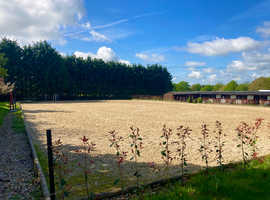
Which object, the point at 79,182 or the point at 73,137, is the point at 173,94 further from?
the point at 79,182

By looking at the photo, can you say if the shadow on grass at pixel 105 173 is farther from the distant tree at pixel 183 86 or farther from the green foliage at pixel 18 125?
the distant tree at pixel 183 86


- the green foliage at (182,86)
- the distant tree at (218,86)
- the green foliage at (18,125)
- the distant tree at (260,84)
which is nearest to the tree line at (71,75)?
the green foliage at (18,125)

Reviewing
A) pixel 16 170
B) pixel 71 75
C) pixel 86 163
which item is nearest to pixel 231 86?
pixel 71 75

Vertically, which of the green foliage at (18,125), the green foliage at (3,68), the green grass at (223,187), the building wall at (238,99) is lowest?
the green grass at (223,187)

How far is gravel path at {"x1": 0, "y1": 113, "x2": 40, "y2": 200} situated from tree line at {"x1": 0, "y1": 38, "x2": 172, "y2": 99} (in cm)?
3547

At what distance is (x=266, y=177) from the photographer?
4.02 meters

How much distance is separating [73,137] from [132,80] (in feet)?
179

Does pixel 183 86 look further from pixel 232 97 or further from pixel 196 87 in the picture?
pixel 232 97

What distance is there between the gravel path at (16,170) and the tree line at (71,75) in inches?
1397

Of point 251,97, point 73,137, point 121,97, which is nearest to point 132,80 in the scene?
point 121,97

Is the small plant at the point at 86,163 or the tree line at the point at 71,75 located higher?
the tree line at the point at 71,75

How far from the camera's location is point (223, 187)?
3637 mm

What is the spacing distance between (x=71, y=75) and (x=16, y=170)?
52.0 m

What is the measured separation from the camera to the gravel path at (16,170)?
3.90 metres
